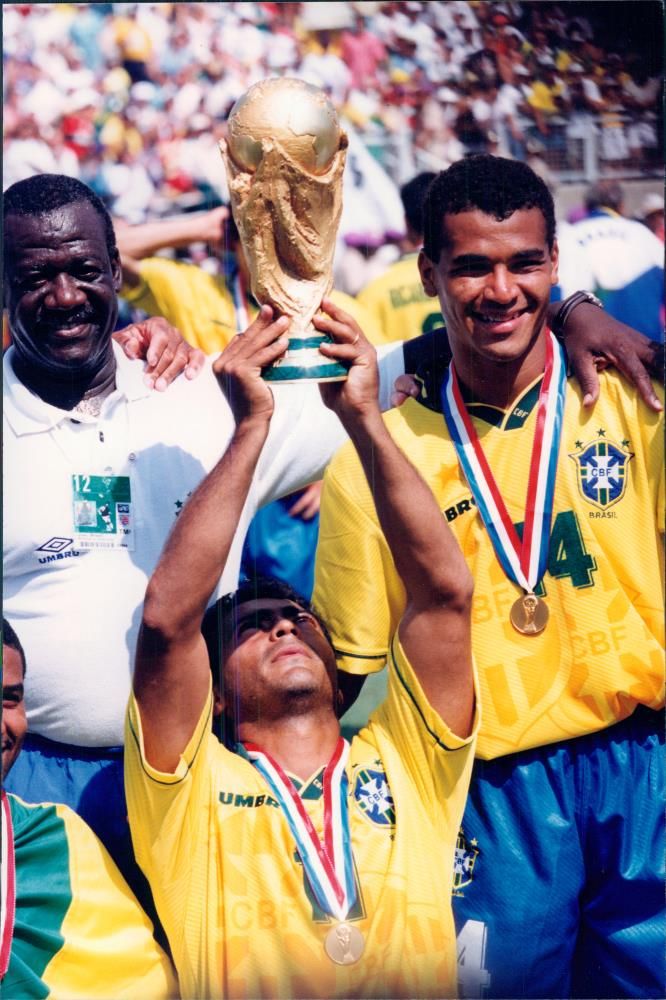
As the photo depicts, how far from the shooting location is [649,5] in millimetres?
3617

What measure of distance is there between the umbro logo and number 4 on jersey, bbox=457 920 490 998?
132 centimetres

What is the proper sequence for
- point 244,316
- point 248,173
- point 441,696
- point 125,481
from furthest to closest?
point 244,316 < point 125,481 < point 441,696 < point 248,173

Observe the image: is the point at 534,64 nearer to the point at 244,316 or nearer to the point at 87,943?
the point at 244,316

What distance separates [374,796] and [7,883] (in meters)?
0.88

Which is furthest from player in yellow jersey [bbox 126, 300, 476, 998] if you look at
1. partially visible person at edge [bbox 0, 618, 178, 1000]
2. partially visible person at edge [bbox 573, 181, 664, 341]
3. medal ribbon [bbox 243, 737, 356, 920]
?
partially visible person at edge [bbox 573, 181, 664, 341]

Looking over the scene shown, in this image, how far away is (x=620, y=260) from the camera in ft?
12.2

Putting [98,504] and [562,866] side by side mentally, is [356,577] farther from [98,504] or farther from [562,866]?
[562,866]

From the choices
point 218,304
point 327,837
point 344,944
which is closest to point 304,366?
point 218,304

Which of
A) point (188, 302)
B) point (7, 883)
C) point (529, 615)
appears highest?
point (188, 302)

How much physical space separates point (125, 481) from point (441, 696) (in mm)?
942

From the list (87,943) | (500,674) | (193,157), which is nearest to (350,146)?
(193,157)

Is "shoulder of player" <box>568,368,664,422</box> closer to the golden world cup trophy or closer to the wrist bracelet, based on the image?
the wrist bracelet

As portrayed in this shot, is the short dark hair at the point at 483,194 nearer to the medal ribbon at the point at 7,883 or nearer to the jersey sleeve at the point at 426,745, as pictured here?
the jersey sleeve at the point at 426,745

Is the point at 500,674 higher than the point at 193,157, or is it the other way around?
the point at 193,157
